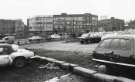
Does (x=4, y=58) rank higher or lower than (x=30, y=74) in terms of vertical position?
higher

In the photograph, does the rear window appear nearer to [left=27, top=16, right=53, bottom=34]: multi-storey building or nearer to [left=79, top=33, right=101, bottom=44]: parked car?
[left=79, top=33, right=101, bottom=44]: parked car

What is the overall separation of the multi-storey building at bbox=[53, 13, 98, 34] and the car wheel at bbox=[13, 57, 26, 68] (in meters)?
83.0

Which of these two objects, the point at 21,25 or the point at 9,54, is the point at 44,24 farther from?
the point at 9,54

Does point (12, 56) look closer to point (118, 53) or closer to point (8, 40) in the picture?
point (118, 53)

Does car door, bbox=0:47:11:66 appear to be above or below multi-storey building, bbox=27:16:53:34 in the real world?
below

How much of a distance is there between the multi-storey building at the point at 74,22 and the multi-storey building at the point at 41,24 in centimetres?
396

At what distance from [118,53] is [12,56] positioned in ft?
18.2

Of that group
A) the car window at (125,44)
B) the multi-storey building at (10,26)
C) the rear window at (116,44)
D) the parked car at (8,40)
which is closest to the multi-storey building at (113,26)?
the multi-storey building at (10,26)

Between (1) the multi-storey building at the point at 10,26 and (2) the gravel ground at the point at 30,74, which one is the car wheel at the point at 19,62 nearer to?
(2) the gravel ground at the point at 30,74

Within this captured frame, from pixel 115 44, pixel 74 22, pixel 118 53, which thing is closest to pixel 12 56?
pixel 115 44

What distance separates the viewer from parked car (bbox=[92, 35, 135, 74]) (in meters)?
6.26

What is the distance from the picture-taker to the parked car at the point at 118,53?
626cm

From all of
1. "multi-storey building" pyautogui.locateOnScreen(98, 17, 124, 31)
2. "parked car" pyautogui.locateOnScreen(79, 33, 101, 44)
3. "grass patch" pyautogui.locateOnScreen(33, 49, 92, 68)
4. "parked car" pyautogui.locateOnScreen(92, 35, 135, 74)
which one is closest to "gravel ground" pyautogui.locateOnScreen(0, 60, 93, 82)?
"parked car" pyautogui.locateOnScreen(92, 35, 135, 74)

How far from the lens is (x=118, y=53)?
654 centimetres
